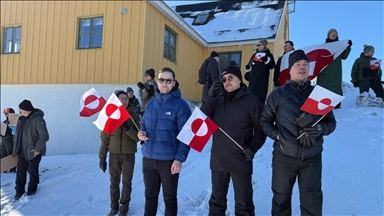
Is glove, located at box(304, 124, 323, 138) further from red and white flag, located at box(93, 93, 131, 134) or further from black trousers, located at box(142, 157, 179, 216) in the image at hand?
red and white flag, located at box(93, 93, 131, 134)

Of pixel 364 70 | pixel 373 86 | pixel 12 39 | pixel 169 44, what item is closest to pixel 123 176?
pixel 364 70

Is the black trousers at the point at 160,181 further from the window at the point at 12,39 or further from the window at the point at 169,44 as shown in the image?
the window at the point at 12,39

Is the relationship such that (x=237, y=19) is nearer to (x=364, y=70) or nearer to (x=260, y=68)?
(x=364, y=70)

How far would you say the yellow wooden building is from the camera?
10000 millimetres

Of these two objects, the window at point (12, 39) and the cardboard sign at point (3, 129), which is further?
the window at point (12, 39)

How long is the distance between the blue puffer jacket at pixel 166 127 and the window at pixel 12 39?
1053 centimetres

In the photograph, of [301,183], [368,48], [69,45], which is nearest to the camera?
[301,183]

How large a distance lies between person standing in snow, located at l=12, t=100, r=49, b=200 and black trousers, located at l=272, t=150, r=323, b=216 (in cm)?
485

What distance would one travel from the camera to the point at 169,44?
1166cm

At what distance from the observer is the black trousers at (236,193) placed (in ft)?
10.5

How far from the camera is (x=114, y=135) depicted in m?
4.65

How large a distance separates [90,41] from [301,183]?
934 centimetres

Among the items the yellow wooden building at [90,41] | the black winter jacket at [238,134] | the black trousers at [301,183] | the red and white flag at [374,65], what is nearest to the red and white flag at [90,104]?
the black winter jacket at [238,134]

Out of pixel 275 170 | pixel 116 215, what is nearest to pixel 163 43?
pixel 116 215
